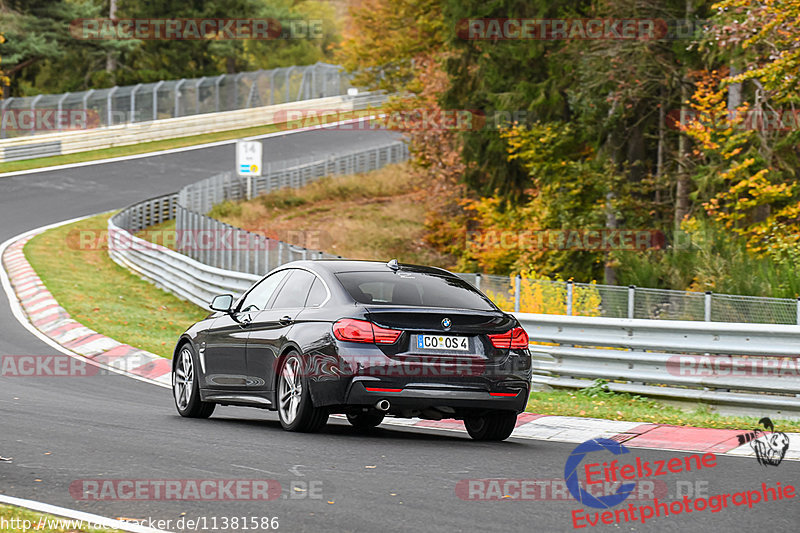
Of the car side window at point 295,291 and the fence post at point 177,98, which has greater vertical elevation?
the fence post at point 177,98

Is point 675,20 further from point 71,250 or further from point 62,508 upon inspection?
point 62,508

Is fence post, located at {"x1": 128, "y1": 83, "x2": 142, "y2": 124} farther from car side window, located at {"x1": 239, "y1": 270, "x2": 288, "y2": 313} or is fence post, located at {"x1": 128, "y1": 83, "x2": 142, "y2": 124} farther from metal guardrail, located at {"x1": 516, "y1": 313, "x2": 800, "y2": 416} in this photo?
car side window, located at {"x1": 239, "y1": 270, "x2": 288, "y2": 313}

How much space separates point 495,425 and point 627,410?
2594 millimetres

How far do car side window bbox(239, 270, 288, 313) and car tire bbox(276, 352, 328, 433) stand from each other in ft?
3.46

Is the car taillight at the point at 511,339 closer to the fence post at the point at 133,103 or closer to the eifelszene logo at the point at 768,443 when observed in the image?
the eifelszene logo at the point at 768,443

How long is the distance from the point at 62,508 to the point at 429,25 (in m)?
39.1

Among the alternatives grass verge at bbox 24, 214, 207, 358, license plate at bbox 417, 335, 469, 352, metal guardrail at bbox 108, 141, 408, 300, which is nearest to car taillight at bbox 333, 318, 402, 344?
license plate at bbox 417, 335, 469, 352

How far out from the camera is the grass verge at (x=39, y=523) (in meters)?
5.75

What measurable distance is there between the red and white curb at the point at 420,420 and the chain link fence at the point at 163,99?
2334cm

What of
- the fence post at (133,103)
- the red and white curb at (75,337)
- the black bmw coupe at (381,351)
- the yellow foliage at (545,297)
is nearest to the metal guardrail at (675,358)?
the yellow foliage at (545,297)

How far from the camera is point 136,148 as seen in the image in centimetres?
5497

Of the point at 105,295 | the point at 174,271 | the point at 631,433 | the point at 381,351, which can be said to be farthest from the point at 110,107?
the point at 381,351

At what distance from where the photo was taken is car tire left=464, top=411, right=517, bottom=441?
9.68 m

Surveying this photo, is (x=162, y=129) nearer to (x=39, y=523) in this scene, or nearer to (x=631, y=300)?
(x=631, y=300)
